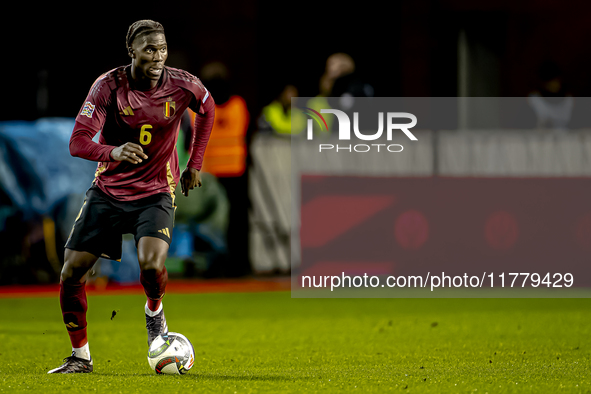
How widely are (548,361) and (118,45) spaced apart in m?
13.3

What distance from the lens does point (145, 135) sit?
6.21m

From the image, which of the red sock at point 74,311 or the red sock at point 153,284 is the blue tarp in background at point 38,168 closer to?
the red sock at point 74,311

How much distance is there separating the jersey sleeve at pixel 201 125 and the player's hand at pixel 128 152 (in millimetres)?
698

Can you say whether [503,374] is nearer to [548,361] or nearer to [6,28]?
[548,361]

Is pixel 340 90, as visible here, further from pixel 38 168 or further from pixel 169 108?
pixel 169 108

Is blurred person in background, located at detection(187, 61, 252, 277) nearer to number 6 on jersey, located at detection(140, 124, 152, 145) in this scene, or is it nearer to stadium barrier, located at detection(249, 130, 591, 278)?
stadium barrier, located at detection(249, 130, 591, 278)

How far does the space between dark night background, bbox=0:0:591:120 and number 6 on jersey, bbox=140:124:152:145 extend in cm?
1147

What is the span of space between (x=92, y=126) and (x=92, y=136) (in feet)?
0.20

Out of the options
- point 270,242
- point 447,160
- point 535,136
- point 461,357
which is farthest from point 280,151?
point 461,357

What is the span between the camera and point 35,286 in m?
12.2

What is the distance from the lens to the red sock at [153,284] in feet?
19.7

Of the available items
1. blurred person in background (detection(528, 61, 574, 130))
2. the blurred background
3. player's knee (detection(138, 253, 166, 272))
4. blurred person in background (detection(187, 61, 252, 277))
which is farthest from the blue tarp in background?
player's knee (detection(138, 253, 166, 272))

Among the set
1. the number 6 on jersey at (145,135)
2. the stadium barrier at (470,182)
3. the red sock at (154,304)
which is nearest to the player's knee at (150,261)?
the red sock at (154,304)

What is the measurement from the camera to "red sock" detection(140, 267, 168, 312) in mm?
6012
